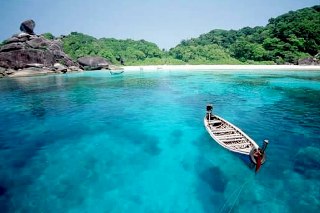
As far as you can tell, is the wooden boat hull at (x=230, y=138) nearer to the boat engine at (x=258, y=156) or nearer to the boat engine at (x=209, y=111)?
the boat engine at (x=209, y=111)

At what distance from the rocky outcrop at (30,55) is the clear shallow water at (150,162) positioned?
45.3 metres

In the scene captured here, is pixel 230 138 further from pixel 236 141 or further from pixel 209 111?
pixel 209 111

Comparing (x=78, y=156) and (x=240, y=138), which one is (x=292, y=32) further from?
(x=78, y=156)

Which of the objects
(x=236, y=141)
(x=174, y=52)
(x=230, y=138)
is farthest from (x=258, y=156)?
(x=174, y=52)

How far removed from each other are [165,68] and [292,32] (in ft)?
Answer: 137

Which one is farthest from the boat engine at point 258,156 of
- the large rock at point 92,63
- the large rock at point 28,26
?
the large rock at point 28,26

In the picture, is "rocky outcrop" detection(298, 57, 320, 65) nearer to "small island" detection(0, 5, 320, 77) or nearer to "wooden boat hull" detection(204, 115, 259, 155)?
"small island" detection(0, 5, 320, 77)

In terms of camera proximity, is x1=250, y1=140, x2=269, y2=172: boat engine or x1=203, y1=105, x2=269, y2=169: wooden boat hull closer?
x1=250, y1=140, x2=269, y2=172: boat engine

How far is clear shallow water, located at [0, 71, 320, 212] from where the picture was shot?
9367 millimetres

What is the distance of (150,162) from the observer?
12.6m

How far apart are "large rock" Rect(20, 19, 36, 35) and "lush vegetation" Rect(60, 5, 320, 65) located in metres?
15.4

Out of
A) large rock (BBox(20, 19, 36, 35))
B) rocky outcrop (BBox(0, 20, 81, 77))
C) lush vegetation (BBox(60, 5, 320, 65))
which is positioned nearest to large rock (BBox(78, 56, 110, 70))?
rocky outcrop (BBox(0, 20, 81, 77))

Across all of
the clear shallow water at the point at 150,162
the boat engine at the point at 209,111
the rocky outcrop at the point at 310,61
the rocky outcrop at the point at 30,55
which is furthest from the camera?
the rocky outcrop at the point at 310,61

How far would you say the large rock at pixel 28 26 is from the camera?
69162mm
